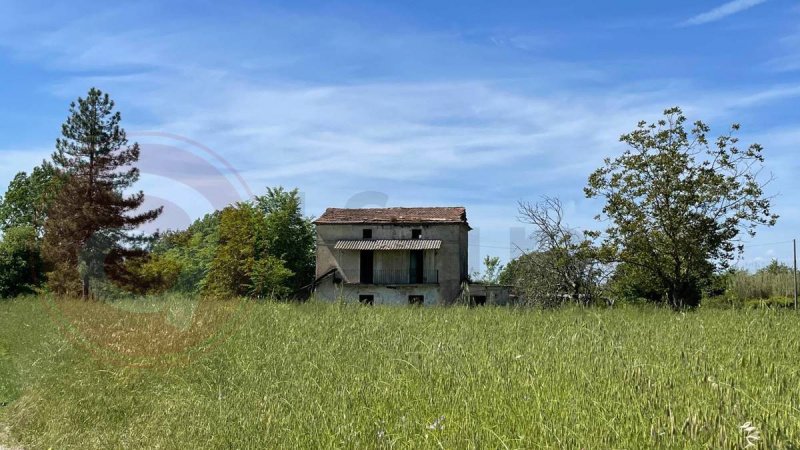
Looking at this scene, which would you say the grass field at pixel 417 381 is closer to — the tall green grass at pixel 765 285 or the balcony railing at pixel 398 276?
the tall green grass at pixel 765 285

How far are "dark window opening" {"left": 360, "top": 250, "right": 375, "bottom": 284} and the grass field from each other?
2471 centimetres

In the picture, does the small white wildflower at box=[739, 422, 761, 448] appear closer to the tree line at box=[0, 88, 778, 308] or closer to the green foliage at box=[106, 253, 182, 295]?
the tree line at box=[0, 88, 778, 308]

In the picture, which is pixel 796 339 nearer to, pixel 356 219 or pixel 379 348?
pixel 379 348

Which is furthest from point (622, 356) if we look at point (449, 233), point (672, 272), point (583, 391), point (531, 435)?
point (449, 233)

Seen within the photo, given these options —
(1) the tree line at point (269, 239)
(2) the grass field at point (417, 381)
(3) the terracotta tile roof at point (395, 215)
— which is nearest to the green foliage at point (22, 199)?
(1) the tree line at point (269, 239)

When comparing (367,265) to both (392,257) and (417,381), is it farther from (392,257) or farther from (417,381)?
(417,381)

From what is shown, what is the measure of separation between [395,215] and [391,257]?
2592 millimetres

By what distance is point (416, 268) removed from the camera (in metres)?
38.6

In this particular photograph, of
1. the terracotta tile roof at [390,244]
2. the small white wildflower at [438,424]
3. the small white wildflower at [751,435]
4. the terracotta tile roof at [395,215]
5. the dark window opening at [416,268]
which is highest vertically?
the terracotta tile roof at [395,215]

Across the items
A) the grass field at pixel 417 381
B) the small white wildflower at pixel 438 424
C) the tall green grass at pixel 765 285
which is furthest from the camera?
the tall green grass at pixel 765 285

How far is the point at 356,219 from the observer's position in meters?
38.4

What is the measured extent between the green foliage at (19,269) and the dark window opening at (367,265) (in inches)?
761

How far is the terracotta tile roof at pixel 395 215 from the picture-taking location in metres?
38.1

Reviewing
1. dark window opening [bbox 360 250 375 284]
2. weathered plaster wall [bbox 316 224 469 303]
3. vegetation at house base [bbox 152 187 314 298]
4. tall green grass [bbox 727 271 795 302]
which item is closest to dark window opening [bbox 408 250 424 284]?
weathered plaster wall [bbox 316 224 469 303]
